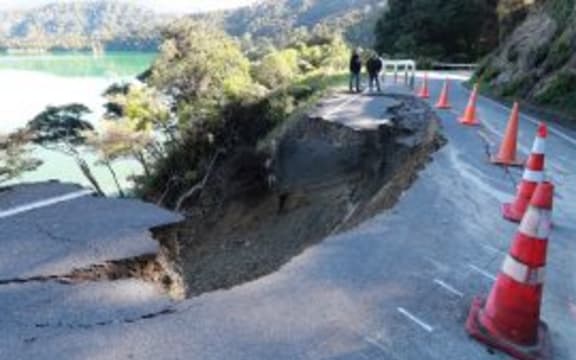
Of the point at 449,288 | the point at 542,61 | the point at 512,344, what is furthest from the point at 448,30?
the point at 512,344

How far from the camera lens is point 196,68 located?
37500mm

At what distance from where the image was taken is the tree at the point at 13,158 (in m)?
23.7

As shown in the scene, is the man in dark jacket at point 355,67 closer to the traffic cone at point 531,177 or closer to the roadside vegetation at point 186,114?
the roadside vegetation at point 186,114

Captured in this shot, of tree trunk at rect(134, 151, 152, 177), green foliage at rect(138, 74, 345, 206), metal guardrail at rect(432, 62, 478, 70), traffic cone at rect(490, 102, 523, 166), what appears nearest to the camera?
traffic cone at rect(490, 102, 523, 166)

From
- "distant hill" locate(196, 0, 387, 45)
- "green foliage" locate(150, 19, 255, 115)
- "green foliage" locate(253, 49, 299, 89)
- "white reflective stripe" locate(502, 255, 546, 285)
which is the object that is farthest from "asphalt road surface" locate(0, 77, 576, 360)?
"distant hill" locate(196, 0, 387, 45)

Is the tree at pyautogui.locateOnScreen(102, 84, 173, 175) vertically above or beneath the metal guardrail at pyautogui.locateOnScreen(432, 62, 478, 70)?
beneath

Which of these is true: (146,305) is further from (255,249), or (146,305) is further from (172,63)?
(172,63)

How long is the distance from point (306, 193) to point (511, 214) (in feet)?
24.7

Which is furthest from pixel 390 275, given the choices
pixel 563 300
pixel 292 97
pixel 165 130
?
pixel 165 130

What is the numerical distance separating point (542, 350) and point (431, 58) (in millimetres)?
39233

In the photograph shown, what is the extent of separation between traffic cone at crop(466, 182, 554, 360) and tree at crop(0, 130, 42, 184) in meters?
22.7

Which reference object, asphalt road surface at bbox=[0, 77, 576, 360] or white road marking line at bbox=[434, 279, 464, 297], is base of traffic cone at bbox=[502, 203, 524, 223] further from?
white road marking line at bbox=[434, 279, 464, 297]

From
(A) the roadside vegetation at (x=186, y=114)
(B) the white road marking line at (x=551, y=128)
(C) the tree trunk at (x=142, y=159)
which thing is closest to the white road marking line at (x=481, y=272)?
(B) the white road marking line at (x=551, y=128)

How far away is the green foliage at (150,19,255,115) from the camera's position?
116ft
